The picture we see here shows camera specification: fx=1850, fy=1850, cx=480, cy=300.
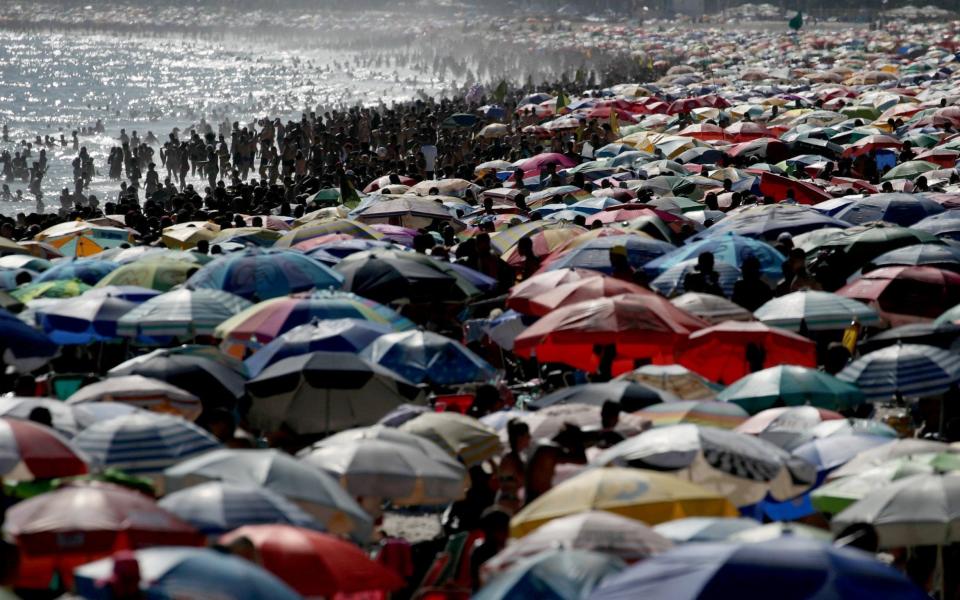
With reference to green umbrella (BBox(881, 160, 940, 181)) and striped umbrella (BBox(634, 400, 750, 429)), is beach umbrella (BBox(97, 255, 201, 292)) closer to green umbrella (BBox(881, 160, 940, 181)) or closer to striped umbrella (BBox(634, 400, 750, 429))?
striped umbrella (BBox(634, 400, 750, 429))

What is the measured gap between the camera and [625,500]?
8641mm

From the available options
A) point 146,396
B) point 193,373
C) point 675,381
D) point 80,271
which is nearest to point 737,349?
point 675,381

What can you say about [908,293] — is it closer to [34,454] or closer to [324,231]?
[324,231]

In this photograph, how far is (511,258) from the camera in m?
18.6

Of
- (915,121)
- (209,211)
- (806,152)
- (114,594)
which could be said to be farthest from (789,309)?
(915,121)

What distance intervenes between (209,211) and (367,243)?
628cm

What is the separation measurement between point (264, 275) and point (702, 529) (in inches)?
343

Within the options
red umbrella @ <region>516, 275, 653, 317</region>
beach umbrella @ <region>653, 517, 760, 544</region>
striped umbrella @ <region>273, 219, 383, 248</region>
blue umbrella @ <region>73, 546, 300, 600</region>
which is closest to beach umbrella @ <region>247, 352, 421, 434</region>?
red umbrella @ <region>516, 275, 653, 317</region>

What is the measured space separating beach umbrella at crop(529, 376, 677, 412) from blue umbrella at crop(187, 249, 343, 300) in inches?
181

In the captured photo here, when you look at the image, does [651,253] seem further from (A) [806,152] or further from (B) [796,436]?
(A) [806,152]

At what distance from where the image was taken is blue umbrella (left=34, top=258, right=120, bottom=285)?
671 inches

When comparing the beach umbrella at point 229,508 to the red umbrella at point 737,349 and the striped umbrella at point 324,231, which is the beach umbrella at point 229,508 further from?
the striped umbrella at point 324,231

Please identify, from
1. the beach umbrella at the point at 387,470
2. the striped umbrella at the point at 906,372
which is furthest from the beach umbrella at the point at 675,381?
the beach umbrella at the point at 387,470

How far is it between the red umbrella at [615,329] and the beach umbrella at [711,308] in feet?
1.22
